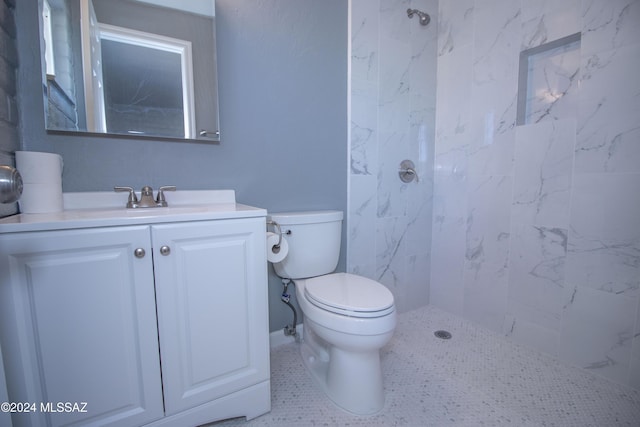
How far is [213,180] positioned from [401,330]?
141 centimetres

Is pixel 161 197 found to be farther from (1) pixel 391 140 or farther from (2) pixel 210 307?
(1) pixel 391 140

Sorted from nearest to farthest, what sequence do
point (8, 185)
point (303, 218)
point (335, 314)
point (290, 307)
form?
point (8, 185)
point (335, 314)
point (303, 218)
point (290, 307)

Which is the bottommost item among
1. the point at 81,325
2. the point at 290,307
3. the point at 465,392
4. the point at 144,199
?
the point at 465,392

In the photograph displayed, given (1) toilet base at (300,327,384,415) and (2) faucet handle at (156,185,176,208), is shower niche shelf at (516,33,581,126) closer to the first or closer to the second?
(1) toilet base at (300,327,384,415)

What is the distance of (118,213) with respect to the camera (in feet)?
3.05

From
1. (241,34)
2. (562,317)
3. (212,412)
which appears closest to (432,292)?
(562,317)

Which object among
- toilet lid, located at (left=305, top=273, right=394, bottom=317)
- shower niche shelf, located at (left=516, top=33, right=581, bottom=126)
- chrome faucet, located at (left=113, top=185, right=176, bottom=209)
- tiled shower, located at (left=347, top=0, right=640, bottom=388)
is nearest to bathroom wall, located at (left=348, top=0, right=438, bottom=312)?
tiled shower, located at (left=347, top=0, right=640, bottom=388)

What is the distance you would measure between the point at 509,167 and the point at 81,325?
202 centimetres

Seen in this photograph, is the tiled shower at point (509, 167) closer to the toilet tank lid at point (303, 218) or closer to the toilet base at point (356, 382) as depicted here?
the toilet tank lid at point (303, 218)

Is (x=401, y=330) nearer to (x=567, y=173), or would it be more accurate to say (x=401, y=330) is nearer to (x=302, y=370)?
(x=302, y=370)

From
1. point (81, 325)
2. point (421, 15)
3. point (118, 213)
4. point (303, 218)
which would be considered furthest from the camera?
point (421, 15)

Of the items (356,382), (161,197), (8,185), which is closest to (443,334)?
(356,382)

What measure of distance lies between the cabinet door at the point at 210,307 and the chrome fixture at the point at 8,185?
337mm

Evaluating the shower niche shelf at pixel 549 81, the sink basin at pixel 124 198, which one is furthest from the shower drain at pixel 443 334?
the sink basin at pixel 124 198
